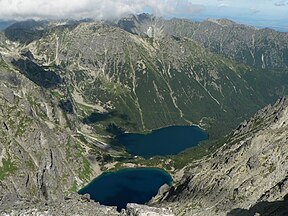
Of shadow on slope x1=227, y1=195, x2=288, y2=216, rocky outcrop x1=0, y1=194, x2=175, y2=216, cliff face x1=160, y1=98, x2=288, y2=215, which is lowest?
cliff face x1=160, y1=98, x2=288, y2=215

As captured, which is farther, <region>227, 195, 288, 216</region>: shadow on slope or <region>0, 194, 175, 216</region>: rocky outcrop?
<region>227, 195, 288, 216</region>: shadow on slope

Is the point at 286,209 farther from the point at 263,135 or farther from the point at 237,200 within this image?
the point at 263,135

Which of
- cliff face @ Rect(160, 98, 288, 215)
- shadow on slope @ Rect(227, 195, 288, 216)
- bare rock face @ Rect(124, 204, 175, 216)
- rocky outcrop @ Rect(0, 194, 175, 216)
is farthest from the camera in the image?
cliff face @ Rect(160, 98, 288, 215)

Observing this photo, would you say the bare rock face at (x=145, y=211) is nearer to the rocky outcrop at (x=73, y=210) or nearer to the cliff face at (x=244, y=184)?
the rocky outcrop at (x=73, y=210)

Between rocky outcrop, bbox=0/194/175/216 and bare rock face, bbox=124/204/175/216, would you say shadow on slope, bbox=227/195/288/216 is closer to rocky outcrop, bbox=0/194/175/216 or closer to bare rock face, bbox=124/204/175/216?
rocky outcrop, bbox=0/194/175/216

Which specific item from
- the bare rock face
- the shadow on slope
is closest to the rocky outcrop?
the bare rock face

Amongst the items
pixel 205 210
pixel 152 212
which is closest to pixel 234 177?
pixel 205 210

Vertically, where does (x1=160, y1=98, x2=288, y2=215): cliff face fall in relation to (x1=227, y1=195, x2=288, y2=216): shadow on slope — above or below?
below

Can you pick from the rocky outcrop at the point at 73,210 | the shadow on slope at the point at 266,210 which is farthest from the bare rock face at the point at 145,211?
the shadow on slope at the point at 266,210

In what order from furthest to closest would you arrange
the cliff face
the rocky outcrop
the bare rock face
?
the cliff face, the rocky outcrop, the bare rock face

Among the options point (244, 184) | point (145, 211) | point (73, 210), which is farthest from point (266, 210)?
point (73, 210)

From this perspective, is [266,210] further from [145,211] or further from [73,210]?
[73,210]

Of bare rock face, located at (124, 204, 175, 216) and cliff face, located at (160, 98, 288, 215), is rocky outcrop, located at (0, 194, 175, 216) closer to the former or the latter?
bare rock face, located at (124, 204, 175, 216)
